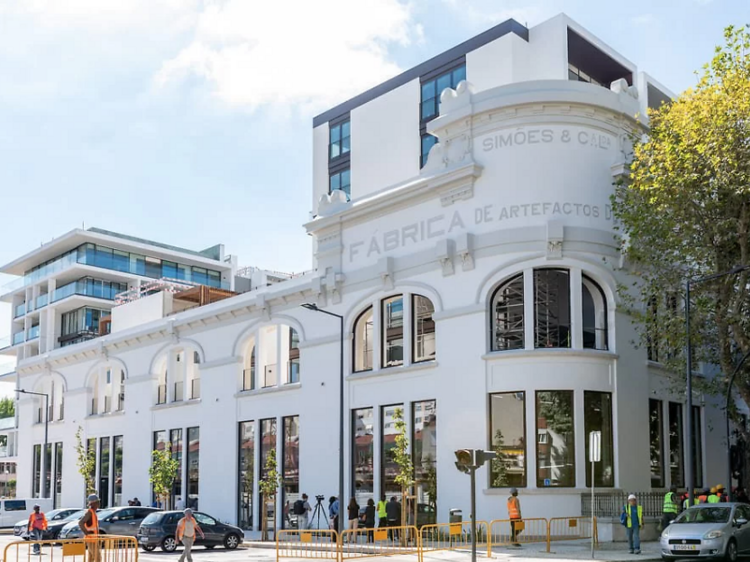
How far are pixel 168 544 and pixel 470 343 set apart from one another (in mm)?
12335

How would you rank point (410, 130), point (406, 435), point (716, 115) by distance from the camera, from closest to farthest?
1. point (716, 115)
2. point (406, 435)
3. point (410, 130)

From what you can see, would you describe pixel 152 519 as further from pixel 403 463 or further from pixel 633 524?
pixel 633 524

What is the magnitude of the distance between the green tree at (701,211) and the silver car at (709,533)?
19.8 feet

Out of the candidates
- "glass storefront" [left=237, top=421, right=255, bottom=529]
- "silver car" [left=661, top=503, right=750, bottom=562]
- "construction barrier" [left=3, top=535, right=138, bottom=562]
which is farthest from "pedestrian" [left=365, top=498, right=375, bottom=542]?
"silver car" [left=661, top=503, right=750, bottom=562]

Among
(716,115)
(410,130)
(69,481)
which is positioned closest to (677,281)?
(716,115)

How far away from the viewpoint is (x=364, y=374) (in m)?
36.8

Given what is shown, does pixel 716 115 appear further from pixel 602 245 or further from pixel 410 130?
pixel 410 130

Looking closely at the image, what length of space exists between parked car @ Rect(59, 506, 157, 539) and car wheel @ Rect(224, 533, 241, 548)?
3.88 metres

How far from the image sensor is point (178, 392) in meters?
49.0

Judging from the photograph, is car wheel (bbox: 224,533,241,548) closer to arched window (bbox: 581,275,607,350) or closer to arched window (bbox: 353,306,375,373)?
arched window (bbox: 353,306,375,373)

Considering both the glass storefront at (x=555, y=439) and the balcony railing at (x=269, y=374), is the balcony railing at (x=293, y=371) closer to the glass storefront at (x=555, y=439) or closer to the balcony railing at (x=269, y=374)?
the balcony railing at (x=269, y=374)

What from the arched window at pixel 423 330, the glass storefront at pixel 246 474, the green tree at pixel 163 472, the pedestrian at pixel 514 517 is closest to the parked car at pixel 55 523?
the green tree at pixel 163 472

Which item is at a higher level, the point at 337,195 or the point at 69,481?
the point at 337,195

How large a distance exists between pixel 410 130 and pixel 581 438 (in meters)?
26.4
